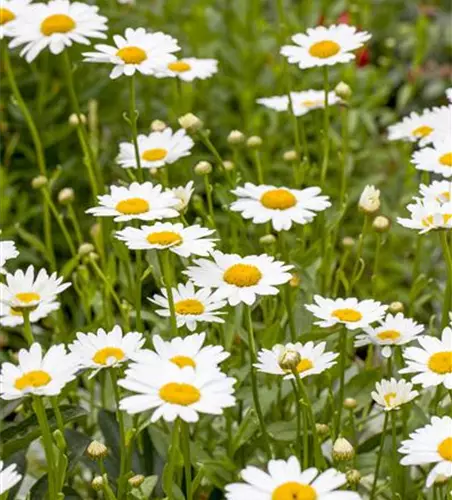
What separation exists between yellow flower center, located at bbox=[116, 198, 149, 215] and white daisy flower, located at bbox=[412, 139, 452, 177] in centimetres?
41

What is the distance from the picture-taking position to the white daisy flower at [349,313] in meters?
1.36

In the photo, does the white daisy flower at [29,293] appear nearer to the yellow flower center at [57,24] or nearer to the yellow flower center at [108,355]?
the yellow flower center at [108,355]

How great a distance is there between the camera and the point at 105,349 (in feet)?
4.32

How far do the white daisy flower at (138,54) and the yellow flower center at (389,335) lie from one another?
47 cm

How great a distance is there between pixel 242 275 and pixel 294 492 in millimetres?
345

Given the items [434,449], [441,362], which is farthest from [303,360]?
[434,449]

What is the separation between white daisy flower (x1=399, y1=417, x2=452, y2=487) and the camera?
3.62 ft

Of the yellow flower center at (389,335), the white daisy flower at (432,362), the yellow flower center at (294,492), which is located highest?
the yellow flower center at (294,492)

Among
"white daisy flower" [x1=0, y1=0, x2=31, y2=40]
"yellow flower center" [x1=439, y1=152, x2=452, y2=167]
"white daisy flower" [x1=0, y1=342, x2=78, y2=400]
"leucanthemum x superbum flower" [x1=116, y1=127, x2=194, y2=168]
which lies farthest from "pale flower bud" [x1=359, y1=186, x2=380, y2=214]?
"white daisy flower" [x1=0, y1=0, x2=31, y2=40]

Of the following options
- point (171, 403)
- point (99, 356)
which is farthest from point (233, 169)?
point (171, 403)

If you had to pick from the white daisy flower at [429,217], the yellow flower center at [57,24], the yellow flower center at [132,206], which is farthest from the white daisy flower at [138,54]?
the white daisy flower at [429,217]

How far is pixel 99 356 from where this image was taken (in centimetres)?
131

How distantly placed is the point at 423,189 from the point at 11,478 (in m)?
0.68

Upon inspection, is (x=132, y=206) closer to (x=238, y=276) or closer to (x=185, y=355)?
(x=238, y=276)
